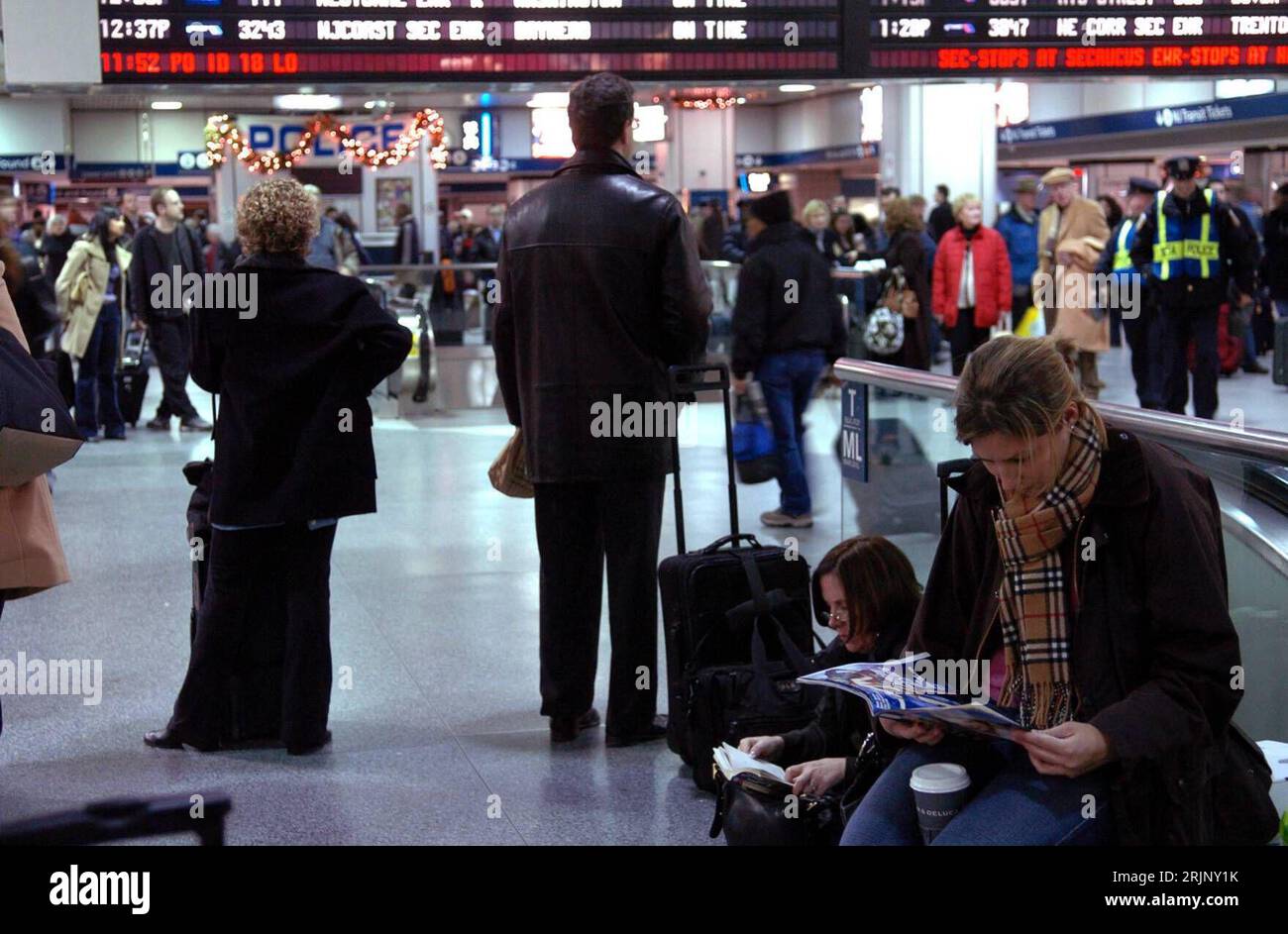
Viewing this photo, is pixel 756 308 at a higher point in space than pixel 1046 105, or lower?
lower

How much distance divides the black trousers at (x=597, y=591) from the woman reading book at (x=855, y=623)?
1.07 metres

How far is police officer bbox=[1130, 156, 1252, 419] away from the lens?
1088cm

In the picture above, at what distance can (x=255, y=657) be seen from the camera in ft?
16.9

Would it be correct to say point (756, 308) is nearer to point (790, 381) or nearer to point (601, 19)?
point (790, 381)

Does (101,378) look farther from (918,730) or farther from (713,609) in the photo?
(918,730)

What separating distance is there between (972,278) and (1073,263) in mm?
1358

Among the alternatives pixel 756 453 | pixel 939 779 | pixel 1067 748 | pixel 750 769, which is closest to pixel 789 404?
pixel 756 453

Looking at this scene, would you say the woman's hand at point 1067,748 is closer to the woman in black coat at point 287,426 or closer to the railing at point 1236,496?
the railing at point 1236,496

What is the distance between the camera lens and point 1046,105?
1171 inches

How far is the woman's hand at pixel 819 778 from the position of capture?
3631 millimetres

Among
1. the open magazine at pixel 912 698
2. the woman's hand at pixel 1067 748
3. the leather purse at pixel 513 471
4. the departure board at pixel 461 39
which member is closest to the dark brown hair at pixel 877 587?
the open magazine at pixel 912 698

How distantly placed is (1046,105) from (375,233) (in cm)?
1223
